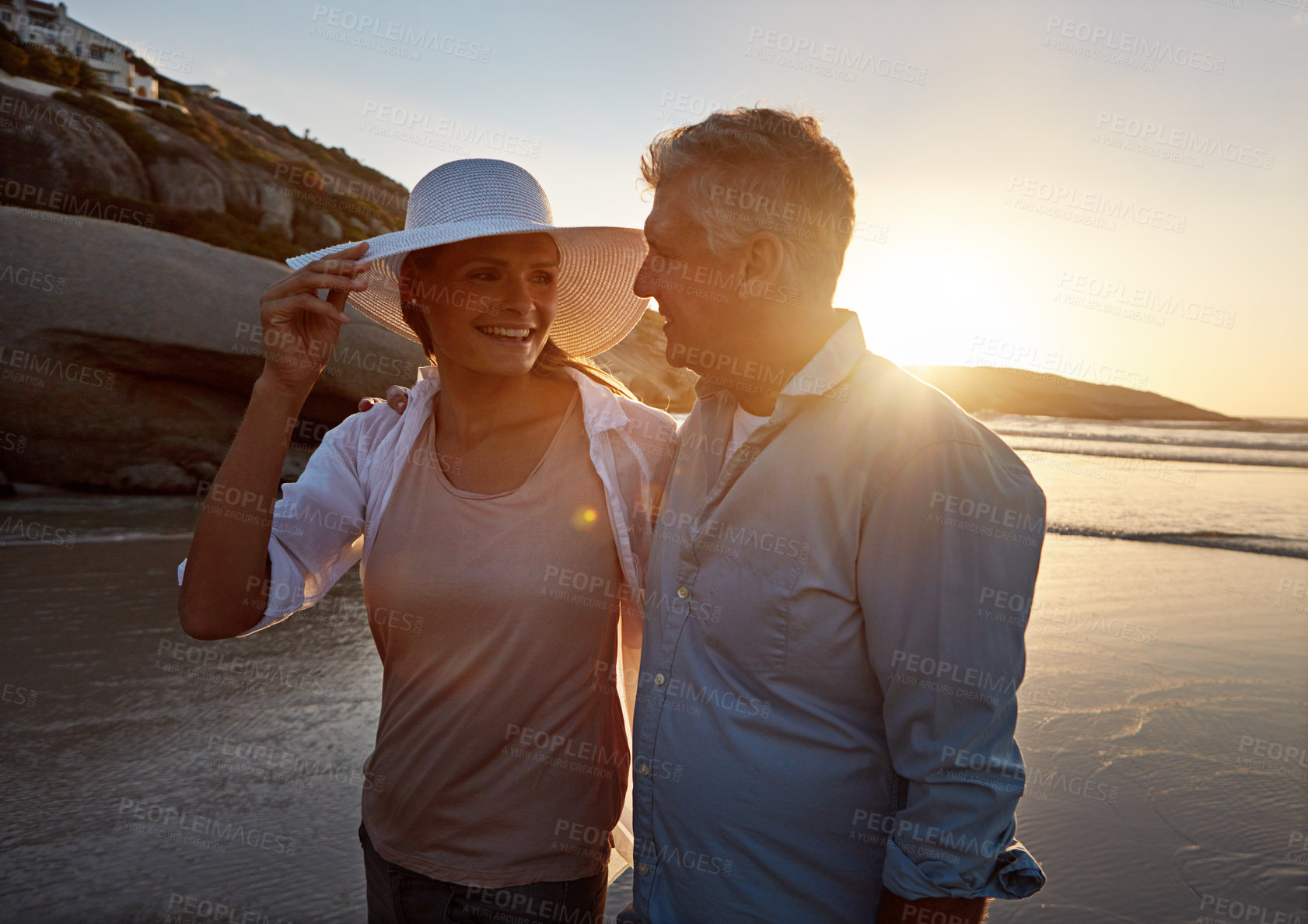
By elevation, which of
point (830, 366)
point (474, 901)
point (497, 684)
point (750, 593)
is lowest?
point (474, 901)

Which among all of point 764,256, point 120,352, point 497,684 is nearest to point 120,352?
point 120,352

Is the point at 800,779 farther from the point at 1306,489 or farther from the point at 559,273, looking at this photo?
the point at 1306,489

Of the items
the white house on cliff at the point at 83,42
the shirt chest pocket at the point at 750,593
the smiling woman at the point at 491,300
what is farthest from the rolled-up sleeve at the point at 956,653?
the white house on cliff at the point at 83,42

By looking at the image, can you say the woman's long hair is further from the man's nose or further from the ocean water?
the ocean water

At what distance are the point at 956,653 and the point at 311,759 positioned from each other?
300 centimetres

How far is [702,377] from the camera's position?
1.85 m

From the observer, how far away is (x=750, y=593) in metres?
1.49

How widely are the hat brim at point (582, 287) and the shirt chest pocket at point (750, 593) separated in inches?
40.0

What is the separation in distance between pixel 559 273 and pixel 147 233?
302 inches

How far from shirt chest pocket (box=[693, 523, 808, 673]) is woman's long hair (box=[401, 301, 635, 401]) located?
825 millimetres

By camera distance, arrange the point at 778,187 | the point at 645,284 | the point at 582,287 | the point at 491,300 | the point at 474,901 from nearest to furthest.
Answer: the point at 778,187 < the point at 474,901 < the point at 645,284 < the point at 491,300 < the point at 582,287

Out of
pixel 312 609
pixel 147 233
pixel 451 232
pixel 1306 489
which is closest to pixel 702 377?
pixel 451 232

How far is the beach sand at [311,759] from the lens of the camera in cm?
264

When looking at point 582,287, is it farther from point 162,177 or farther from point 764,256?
point 162,177
